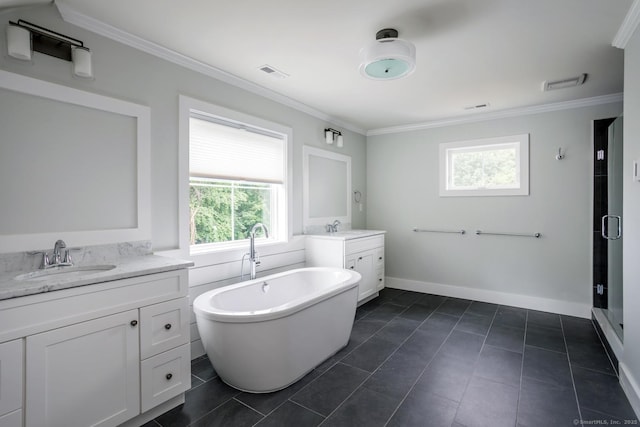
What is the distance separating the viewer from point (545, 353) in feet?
8.83

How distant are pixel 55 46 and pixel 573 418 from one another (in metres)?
3.81

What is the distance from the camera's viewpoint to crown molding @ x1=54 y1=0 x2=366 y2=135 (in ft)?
6.37

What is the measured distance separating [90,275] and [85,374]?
0.48 meters

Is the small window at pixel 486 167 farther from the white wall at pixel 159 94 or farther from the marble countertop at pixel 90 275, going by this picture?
the marble countertop at pixel 90 275

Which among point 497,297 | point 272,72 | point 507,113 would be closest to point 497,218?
point 497,297

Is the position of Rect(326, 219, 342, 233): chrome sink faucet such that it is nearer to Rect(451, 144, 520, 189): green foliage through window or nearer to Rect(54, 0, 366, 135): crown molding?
Rect(54, 0, 366, 135): crown molding

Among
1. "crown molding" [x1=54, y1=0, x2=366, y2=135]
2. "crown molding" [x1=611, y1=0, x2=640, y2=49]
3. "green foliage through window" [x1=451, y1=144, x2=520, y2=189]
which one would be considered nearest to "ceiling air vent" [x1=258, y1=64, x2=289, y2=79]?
"crown molding" [x1=54, y1=0, x2=366, y2=135]

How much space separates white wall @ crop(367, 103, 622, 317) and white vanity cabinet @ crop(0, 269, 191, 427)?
3499mm

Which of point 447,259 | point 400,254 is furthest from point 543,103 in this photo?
point 400,254

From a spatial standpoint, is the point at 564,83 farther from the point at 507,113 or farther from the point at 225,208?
the point at 225,208

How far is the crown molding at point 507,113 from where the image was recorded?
3.42 meters

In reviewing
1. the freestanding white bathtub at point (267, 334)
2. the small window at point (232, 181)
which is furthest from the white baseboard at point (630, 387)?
the small window at point (232, 181)

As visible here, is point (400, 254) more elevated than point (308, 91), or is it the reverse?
point (308, 91)

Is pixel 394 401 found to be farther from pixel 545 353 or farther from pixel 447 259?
pixel 447 259
